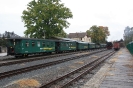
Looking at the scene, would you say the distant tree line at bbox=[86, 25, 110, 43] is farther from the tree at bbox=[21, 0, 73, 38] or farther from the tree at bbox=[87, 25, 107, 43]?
the tree at bbox=[21, 0, 73, 38]

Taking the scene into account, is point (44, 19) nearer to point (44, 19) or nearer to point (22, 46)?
point (44, 19)

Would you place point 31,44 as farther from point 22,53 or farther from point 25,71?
point 25,71

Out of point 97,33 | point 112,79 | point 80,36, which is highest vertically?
point 97,33

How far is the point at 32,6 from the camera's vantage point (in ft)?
172

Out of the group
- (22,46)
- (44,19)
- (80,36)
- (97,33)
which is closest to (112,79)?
(22,46)

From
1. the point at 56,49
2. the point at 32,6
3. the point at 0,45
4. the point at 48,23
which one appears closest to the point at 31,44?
the point at 56,49

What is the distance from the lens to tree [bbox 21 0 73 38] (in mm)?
48969

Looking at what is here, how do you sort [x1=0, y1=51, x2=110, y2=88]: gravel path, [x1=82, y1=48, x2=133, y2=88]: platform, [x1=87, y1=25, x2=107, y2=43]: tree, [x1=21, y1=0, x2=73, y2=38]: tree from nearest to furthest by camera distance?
1. [x1=82, y1=48, x2=133, y2=88]: platform
2. [x1=0, y1=51, x2=110, y2=88]: gravel path
3. [x1=21, y1=0, x2=73, y2=38]: tree
4. [x1=87, y1=25, x2=107, y2=43]: tree

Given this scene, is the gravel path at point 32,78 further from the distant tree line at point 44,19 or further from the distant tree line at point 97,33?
the distant tree line at point 97,33

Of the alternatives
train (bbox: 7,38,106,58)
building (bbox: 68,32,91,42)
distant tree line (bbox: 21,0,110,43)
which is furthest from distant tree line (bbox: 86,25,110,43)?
train (bbox: 7,38,106,58)

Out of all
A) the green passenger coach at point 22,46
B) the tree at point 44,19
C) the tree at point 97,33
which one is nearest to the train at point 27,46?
the green passenger coach at point 22,46

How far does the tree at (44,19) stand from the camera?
48969 mm

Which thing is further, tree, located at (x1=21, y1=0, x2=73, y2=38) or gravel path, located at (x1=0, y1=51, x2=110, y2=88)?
tree, located at (x1=21, y1=0, x2=73, y2=38)

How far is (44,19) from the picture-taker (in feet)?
160
